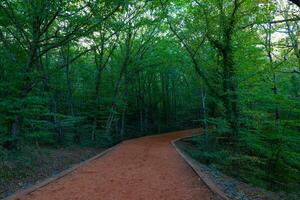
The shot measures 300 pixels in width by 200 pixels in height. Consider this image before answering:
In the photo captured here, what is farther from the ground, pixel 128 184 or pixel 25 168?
pixel 25 168

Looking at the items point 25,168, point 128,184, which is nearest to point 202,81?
point 128,184

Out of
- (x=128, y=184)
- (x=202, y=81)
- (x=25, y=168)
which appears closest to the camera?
(x=128, y=184)

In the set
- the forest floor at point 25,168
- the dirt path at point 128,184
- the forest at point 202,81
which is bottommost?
the dirt path at point 128,184

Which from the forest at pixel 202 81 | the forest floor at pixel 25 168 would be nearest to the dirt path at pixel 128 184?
the forest floor at pixel 25 168

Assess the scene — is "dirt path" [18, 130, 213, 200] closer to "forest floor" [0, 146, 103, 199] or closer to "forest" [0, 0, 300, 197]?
"forest floor" [0, 146, 103, 199]

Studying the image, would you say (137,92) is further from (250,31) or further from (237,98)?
(237,98)

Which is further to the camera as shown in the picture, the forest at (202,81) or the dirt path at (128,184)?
the forest at (202,81)

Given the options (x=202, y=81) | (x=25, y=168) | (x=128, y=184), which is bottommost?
(x=128, y=184)

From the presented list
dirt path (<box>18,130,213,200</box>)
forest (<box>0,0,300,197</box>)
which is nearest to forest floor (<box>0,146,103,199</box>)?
forest (<box>0,0,300,197</box>)

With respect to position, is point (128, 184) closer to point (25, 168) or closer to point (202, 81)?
point (25, 168)

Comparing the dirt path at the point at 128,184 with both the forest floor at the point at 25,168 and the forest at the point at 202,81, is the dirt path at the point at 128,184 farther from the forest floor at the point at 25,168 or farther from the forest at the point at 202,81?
the forest at the point at 202,81

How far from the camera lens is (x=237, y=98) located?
10156 millimetres

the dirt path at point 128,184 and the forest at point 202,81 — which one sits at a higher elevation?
the forest at point 202,81

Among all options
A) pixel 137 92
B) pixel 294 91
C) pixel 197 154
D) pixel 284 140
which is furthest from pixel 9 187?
pixel 137 92
